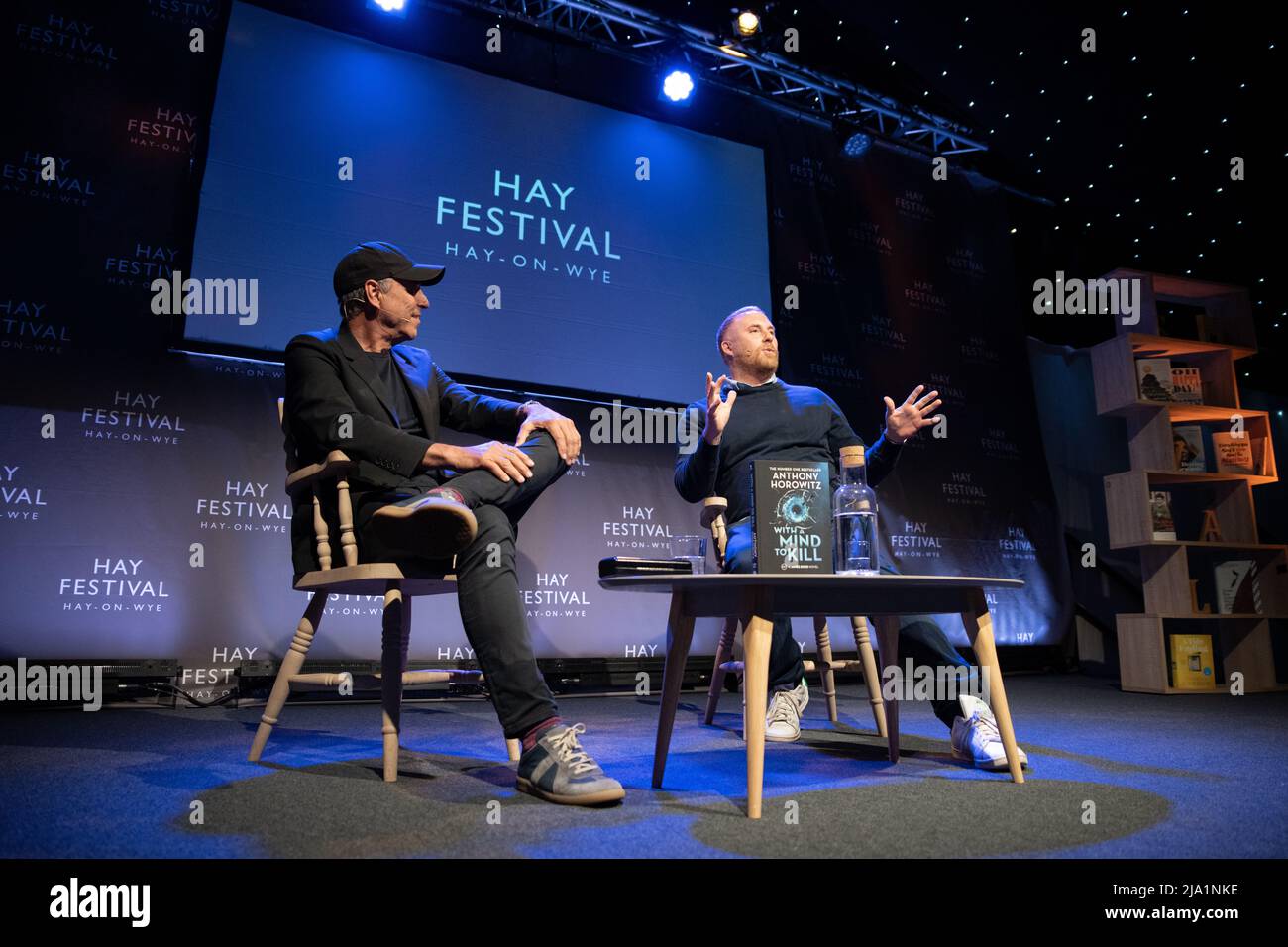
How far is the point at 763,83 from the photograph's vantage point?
5305 millimetres

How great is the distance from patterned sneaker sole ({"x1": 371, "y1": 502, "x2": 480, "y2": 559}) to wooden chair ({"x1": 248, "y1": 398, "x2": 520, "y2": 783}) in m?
0.18

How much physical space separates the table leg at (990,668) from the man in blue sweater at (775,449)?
1.10ft

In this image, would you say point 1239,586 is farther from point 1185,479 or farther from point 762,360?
point 762,360

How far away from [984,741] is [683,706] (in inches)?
73.6

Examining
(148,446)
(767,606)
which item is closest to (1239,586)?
(767,606)

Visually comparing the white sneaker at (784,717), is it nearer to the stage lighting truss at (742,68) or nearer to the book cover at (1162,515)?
the book cover at (1162,515)

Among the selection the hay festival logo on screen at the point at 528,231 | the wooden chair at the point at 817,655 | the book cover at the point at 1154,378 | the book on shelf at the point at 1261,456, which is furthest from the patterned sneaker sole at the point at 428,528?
the book on shelf at the point at 1261,456

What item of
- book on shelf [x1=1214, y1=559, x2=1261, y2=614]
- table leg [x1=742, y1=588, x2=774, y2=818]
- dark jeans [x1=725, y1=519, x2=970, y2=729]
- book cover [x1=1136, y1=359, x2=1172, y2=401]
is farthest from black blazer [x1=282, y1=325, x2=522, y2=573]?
book on shelf [x1=1214, y1=559, x2=1261, y2=614]

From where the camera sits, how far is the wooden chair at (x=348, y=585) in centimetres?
190

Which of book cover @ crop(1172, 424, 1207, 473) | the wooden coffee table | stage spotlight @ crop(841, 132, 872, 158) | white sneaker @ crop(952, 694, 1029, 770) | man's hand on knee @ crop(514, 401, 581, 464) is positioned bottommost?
white sneaker @ crop(952, 694, 1029, 770)

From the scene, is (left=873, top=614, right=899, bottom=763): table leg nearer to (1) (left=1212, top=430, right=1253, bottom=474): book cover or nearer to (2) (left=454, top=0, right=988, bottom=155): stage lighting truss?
(1) (left=1212, top=430, right=1253, bottom=474): book cover

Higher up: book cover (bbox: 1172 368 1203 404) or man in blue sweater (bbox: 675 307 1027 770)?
book cover (bbox: 1172 368 1203 404)

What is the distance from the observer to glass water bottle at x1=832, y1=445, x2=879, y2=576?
190cm
